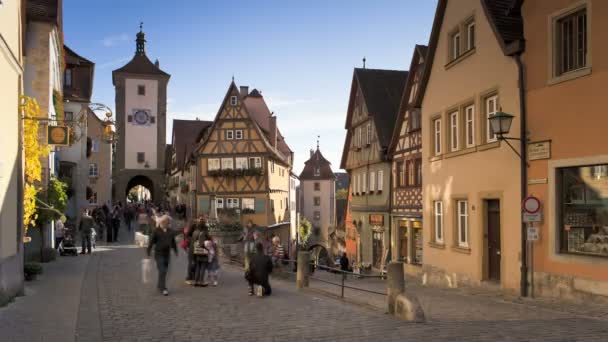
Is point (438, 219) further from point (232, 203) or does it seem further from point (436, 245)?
point (232, 203)

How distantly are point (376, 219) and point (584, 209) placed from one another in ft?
59.0

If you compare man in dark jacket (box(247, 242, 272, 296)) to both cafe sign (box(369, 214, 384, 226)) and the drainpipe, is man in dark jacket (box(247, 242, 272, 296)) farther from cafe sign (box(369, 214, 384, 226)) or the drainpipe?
cafe sign (box(369, 214, 384, 226))

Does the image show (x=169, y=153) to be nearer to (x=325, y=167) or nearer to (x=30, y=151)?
(x=325, y=167)

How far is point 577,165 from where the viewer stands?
41.0 ft

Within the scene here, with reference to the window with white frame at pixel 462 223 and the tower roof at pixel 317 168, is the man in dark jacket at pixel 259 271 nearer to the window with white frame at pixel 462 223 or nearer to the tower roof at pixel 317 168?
the window with white frame at pixel 462 223

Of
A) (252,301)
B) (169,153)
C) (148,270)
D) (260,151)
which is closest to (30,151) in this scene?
(148,270)

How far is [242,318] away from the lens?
34.2 feet

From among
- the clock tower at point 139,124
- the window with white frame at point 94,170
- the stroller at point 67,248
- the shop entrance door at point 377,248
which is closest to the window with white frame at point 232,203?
the window with white frame at point 94,170

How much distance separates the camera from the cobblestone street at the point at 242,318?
8.80 metres

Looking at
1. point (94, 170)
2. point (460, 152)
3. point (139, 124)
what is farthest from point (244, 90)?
point (460, 152)

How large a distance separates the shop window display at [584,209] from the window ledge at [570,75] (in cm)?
180

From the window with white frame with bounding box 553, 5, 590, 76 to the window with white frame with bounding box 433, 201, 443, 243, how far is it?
7.88m

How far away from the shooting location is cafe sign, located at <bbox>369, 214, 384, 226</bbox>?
29.5 metres

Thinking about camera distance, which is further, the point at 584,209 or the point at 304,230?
the point at 304,230
